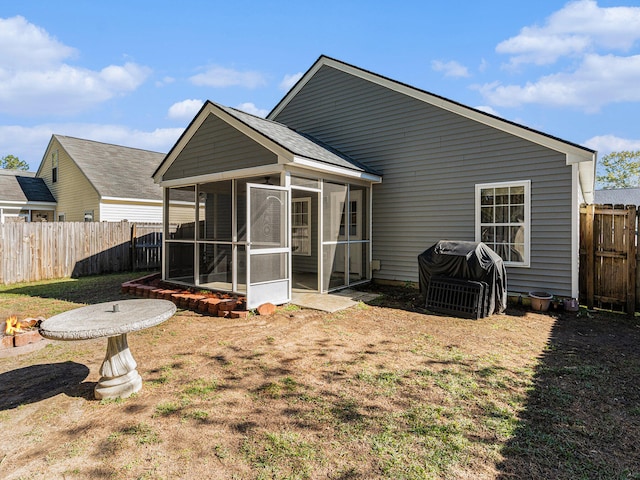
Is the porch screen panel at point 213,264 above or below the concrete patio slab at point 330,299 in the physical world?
above

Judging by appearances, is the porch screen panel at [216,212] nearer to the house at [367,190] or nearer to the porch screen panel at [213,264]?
the house at [367,190]

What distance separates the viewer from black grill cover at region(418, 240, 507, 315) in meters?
6.27

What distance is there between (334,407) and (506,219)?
623 cm

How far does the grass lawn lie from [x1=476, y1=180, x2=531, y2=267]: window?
91.1 inches

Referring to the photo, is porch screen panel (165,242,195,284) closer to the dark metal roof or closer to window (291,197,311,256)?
window (291,197,311,256)

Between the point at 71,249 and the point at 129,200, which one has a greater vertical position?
the point at 129,200

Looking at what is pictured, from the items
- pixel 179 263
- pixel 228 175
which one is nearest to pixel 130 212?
pixel 179 263

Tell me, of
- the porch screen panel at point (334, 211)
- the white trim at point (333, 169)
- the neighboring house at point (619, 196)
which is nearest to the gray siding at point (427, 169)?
the white trim at point (333, 169)

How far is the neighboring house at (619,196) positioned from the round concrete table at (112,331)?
32541 mm

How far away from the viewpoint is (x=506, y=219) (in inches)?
291

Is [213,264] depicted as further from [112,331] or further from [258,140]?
[112,331]

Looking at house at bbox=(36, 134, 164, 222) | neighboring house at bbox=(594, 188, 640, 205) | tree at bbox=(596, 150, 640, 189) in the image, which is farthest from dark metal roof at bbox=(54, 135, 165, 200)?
tree at bbox=(596, 150, 640, 189)

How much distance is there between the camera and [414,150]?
337 inches

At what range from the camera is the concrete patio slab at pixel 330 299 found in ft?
21.8
